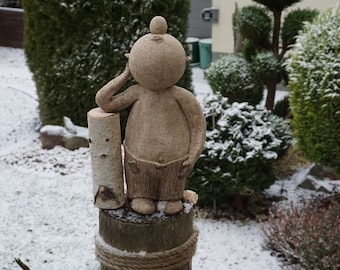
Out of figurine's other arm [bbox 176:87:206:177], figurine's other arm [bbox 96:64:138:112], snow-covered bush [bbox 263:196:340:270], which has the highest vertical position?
figurine's other arm [bbox 96:64:138:112]

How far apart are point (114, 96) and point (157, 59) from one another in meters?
0.26

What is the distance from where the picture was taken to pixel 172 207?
7.39 feet

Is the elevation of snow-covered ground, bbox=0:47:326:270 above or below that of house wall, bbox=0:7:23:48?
below

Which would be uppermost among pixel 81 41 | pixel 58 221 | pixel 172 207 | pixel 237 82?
pixel 81 41

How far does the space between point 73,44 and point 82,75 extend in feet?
1.18

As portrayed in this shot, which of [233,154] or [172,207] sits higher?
[172,207]

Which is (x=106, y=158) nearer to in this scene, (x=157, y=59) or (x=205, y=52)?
(x=157, y=59)

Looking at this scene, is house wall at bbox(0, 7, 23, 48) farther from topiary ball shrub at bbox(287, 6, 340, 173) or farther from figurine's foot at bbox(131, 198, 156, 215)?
figurine's foot at bbox(131, 198, 156, 215)

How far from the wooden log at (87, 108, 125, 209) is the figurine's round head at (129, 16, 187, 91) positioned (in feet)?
0.71

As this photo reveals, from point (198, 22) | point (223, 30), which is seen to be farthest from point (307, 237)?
point (198, 22)

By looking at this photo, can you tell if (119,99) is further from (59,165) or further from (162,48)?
(59,165)

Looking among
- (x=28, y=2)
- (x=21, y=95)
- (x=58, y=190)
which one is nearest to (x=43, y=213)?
(x=58, y=190)

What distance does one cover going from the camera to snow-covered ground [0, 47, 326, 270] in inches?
163

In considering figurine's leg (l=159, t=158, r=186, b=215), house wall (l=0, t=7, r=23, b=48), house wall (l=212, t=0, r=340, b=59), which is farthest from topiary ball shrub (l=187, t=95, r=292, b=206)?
house wall (l=0, t=7, r=23, b=48)
